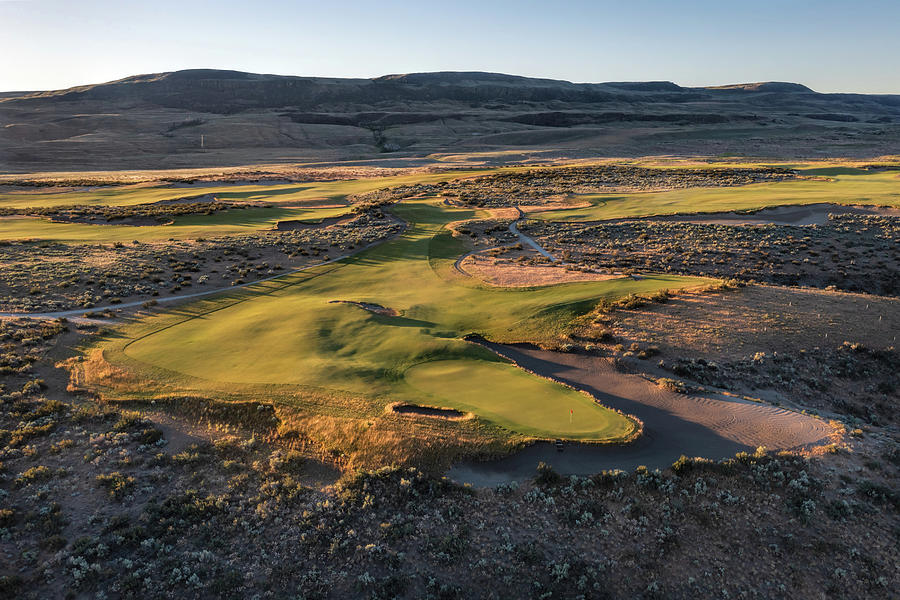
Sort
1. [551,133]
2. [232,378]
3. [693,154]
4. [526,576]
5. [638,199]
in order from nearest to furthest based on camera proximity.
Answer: [526,576], [232,378], [638,199], [693,154], [551,133]

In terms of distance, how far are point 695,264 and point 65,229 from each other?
61681mm

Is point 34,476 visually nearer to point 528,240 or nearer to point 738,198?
point 528,240

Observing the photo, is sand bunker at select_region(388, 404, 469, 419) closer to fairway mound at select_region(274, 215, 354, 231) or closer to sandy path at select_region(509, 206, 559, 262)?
sandy path at select_region(509, 206, 559, 262)

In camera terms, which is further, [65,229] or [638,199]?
[638,199]

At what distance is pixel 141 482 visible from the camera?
1455 cm

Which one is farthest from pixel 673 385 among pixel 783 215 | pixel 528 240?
pixel 783 215

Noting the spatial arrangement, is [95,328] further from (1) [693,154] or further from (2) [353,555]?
(1) [693,154]

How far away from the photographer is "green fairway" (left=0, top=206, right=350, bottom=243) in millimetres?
46281

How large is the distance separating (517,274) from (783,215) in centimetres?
3291

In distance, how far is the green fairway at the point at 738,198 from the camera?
5131 centimetres

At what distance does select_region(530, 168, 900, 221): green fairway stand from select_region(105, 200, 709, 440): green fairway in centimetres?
2545

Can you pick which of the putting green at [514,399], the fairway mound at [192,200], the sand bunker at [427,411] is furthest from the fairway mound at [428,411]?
the fairway mound at [192,200]

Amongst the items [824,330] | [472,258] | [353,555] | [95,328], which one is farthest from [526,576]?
[472,258]

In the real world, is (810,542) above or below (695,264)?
below
